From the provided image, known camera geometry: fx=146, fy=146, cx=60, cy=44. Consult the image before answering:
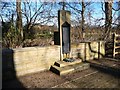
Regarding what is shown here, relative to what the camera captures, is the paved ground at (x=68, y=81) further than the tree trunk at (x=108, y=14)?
No

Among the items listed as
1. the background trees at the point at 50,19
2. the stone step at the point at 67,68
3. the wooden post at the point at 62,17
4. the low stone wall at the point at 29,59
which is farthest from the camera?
the background trees at the point at 50,19


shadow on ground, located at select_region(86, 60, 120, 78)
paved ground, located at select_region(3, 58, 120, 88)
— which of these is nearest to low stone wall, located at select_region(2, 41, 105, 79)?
paved ground, located at select_region(3, 58, 120, 88)

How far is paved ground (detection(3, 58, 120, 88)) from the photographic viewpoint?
439 centimetres

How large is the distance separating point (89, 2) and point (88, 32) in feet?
12.7

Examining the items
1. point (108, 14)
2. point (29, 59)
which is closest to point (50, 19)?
point (108, 14)

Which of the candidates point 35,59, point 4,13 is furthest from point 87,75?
point 4,13

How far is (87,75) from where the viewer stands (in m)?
5.33

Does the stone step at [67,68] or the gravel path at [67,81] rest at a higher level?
the stone step at [67,68]

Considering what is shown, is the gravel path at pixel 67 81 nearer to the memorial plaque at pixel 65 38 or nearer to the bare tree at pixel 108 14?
the memorial plaque at pixel 65 38

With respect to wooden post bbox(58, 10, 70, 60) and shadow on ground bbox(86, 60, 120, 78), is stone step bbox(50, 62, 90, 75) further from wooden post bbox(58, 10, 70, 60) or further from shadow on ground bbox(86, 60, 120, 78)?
wooden post bbox(58, 10, 70, 60)

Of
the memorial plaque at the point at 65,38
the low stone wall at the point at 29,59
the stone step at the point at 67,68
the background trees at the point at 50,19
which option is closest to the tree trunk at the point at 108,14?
the background trees at the point at 50,19

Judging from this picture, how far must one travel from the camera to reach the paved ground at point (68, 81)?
4.39 metres

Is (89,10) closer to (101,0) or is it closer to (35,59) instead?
(101,0)

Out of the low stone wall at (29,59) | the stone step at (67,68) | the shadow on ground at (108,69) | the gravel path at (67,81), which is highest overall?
the low stone wall at (29,59)
